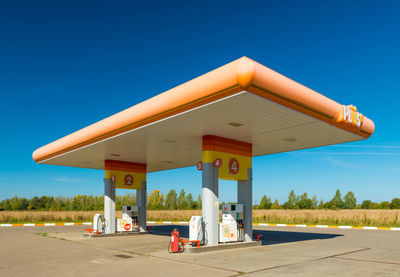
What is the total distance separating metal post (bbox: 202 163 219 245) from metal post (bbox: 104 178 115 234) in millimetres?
8199

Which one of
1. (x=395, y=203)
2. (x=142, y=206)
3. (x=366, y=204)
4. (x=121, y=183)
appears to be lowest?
(x=366, y=204)

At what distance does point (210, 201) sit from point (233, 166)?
1.85 meters

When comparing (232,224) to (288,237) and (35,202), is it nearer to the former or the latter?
(288,237)

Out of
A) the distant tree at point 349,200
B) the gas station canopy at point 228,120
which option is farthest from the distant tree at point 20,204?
the distant tree at point 349,200

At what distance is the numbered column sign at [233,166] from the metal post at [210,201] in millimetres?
914

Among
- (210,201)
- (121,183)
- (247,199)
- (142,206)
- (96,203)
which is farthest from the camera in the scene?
(96,203)

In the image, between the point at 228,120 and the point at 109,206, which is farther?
the point at 109,206

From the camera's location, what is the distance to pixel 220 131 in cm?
1328

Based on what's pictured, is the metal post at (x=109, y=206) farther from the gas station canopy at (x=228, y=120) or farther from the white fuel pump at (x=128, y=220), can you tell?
the gas station canopy at (x=228, y=120)

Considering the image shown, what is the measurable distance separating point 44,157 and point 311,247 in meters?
14.5

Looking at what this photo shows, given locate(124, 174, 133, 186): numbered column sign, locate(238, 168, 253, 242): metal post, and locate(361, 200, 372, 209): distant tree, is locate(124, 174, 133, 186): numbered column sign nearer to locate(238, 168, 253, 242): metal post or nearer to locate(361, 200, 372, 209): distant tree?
locate(238, 168, 253, 242): metal post

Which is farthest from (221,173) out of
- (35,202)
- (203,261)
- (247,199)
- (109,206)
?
(35,202)

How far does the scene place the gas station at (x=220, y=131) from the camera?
30.4 feet

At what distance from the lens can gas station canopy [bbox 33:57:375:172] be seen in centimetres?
901
